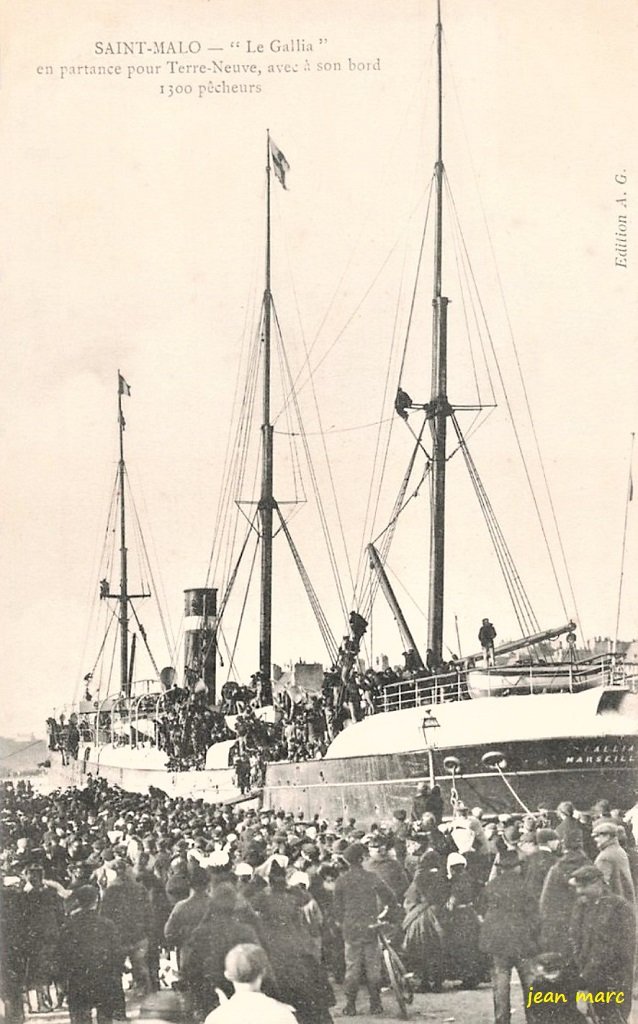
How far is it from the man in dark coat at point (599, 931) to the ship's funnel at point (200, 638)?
1122 cm

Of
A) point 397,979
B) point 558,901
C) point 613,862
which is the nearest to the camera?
point 558,901

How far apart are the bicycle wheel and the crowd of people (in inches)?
3.5

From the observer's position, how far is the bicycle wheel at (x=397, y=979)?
9.97 m

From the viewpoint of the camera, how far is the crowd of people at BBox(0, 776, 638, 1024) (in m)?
9.40

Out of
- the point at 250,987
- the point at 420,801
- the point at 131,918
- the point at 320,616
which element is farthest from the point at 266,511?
the point at 250,987

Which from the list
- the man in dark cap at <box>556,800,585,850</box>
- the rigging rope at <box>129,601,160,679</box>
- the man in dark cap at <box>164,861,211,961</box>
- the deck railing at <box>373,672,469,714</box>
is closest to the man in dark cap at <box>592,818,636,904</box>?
the man in dark cap at <box>556,800,585,850</box>

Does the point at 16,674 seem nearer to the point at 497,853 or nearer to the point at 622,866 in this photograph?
the point at 497,853

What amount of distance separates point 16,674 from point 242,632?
11.4 meters

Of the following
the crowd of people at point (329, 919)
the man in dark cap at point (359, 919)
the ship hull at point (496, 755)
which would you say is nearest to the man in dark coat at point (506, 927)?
the crowd of people at point (329, 919)

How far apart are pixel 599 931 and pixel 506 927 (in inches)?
36.7

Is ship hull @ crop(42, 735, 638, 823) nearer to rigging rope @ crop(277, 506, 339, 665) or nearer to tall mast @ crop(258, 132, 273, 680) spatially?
rigging rope @ crop(277, 506, 339, 665)

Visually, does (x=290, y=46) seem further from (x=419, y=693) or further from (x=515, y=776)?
(x=419, y=693)

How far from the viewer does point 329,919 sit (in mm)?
9859

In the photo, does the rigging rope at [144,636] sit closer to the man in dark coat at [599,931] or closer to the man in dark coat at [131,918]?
the man in dark coat at [131,918]
